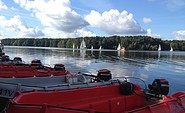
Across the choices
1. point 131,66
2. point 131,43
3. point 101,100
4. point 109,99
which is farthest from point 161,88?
point 131,43

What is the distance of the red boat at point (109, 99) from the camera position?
8020 mm

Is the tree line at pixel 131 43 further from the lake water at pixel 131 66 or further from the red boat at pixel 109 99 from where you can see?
the red boat at pixel 109 99

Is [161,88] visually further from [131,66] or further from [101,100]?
[131,66]

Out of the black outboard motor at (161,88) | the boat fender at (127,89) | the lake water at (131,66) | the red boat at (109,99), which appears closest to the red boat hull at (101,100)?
the red boat at (109,99)

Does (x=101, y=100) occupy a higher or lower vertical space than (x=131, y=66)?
higher

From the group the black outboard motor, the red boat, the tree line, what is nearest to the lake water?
the black outboard motor

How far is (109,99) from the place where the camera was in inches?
366

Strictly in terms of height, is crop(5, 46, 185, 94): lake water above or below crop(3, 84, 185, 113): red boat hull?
below

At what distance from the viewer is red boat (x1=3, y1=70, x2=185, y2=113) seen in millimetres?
8020

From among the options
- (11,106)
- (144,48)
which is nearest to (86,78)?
(11,106)

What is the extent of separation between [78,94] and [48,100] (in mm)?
1170

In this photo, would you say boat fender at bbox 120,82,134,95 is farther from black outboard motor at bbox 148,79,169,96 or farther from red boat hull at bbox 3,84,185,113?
black outboard motor at bbox 148,79,169,96

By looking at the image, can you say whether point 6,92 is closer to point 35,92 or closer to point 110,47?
point 35,92

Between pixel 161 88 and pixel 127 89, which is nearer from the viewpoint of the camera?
pixel 127 89
